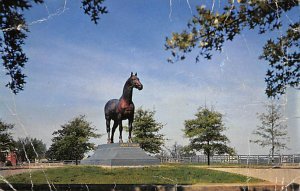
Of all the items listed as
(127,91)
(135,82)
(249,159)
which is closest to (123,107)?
(127,91)

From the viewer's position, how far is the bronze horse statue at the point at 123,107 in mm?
21578

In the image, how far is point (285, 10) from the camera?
23.8 feet

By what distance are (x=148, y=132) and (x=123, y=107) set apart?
21971mm

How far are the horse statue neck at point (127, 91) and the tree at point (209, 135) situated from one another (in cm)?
1855

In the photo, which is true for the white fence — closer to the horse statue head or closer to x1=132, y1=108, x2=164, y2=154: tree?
x1=132, y1=108, x2=164, y2=154: tree

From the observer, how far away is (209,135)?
39.8 metres

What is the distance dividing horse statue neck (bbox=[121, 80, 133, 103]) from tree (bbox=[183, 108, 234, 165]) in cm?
1855

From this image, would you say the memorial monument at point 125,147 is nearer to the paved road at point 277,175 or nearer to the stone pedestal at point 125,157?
the stone pedestal at point 125,157

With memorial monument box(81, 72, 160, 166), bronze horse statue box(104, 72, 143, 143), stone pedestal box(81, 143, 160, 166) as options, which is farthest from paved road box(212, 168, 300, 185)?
bronze horse statue box(104, 72, 143, 143)

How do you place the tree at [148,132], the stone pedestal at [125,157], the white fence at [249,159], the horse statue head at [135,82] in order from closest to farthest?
the horse statue head at [135,82], the stone pedestal at [125,157], the white fence at [249,159], the tree at [148,132]

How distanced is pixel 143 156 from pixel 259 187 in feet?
37.5

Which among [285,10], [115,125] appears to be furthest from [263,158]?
[285,10]

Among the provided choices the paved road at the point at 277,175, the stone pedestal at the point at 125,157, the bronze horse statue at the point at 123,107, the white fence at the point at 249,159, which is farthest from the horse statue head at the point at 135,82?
the white fence at the point at 249,159

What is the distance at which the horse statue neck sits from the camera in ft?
71.7
